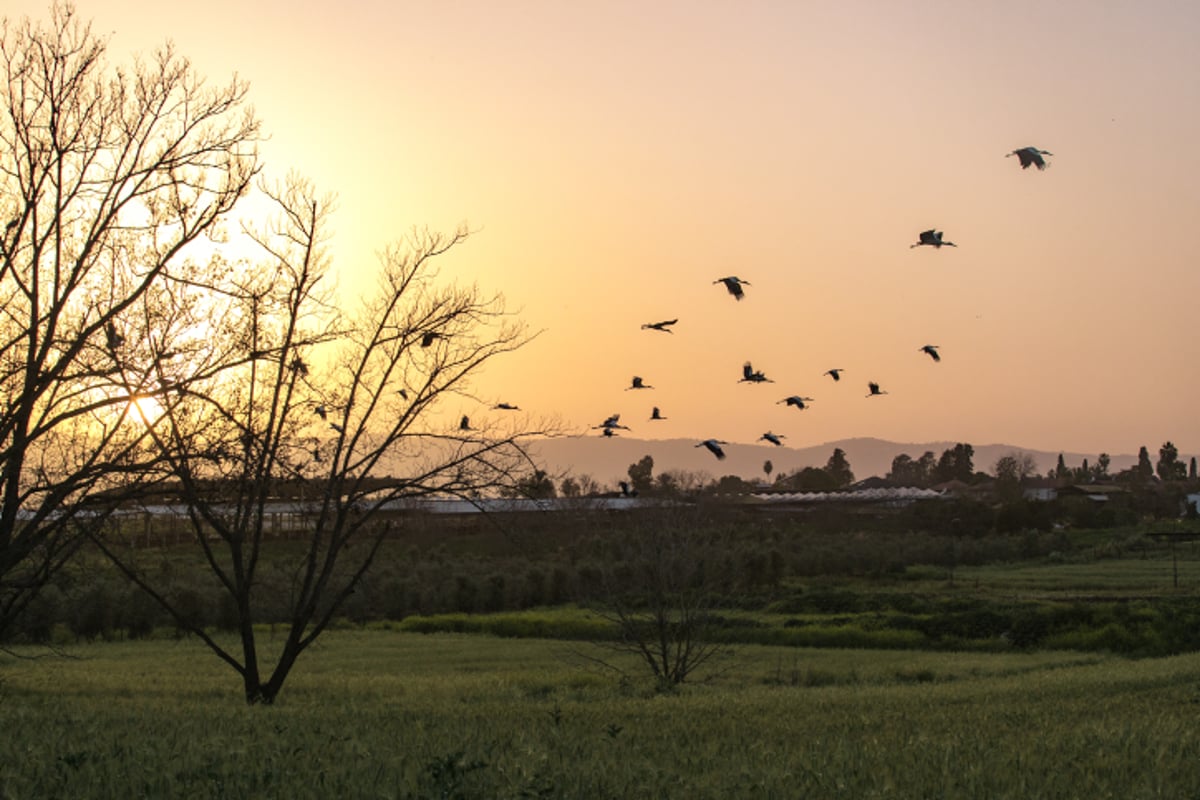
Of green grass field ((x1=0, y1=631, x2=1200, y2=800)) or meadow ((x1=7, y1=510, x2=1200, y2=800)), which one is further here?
meadow ((x1=7, y1=510, x2=1200, y2=800))

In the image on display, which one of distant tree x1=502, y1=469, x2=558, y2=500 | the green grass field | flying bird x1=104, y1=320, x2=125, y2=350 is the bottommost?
the green grass field

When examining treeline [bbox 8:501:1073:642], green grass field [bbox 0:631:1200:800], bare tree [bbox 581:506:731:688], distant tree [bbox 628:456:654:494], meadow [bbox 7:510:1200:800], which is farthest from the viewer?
treeline [bbox 8:501:1073:642]

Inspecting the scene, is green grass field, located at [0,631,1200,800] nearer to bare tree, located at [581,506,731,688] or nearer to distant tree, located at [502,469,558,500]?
distant tree, located at [502,469,558,500]

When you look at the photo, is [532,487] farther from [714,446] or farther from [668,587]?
[668,587]

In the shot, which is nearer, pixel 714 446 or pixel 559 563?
pixel 714 446

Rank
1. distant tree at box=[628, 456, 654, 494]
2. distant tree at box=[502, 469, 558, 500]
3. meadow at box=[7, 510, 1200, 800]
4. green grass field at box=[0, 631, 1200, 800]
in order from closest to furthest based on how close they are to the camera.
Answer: green grass field at box=[0, 631, 1200, 800] → meadow at box=[7, 510, 1200, 800] → distant tree at box=[502, 469, 558, 500] → distant tree at box=[628, 456, 654, 494]

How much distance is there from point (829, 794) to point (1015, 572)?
88935mm

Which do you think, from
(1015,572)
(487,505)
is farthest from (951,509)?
(487,505)

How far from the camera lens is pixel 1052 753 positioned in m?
10.5

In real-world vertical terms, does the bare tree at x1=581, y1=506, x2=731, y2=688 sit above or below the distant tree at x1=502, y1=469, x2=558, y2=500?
below

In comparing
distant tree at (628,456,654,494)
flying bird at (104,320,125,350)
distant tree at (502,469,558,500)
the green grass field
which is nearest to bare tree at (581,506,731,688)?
distant tree at (628,456,654,494)

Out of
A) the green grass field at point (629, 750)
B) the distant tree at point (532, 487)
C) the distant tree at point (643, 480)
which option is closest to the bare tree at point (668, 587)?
the distant tree at point (643, 480)

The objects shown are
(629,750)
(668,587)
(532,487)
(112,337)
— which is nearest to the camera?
(629,750)

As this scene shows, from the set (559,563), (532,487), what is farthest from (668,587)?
(559,563)
